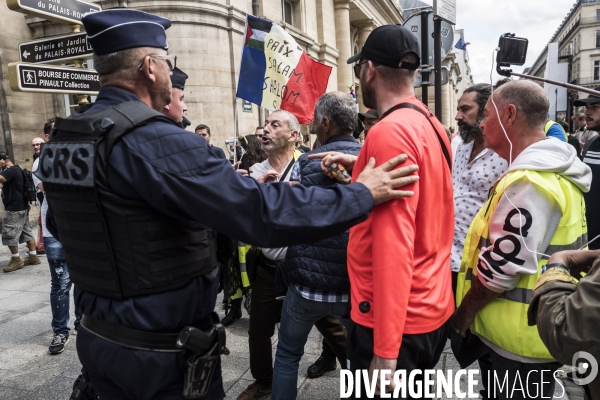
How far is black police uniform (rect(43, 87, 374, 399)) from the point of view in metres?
1.61

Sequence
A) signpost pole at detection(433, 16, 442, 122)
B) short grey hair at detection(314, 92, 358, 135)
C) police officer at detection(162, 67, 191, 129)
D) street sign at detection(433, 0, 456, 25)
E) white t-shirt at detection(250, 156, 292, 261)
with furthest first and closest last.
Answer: signpost pole at detection(433, 16, 442, 122)
street sign at detection(433, 0, 456, 25)
white t-shirt at detection(250, 156, 292, 261)
short grey hair at detection(314, 92, 358, 135)
police officer at detection(162, 67, 191, 129)

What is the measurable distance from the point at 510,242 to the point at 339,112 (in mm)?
1344

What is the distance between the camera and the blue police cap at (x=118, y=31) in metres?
1.82

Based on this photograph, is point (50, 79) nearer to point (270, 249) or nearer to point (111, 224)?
point (270, 249)

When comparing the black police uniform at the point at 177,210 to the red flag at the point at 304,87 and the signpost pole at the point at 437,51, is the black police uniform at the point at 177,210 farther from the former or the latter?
the signpost pole at the point at 437,51

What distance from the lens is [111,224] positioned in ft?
5.55

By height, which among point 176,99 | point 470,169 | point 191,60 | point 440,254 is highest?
point 191,60

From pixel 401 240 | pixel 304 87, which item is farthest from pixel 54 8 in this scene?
pixel 401 240

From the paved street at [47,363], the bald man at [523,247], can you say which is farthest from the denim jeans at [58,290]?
the bald man at [523,247]

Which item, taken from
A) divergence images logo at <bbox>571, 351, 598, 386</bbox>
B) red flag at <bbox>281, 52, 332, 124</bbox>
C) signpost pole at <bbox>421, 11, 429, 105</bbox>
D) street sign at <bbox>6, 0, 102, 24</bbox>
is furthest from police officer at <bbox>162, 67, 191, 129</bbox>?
signpost pole at <bbox>421, 11, 429, 105</bbox>

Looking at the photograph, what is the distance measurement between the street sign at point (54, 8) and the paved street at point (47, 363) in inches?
136

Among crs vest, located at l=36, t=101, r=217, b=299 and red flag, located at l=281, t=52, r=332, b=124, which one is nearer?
crs vest, located at l=36, t=101, r=217, b=299

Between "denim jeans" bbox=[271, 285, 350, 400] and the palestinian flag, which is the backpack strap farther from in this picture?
the palestinian flag

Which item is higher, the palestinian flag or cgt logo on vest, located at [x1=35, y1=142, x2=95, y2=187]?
the palestinian flag
